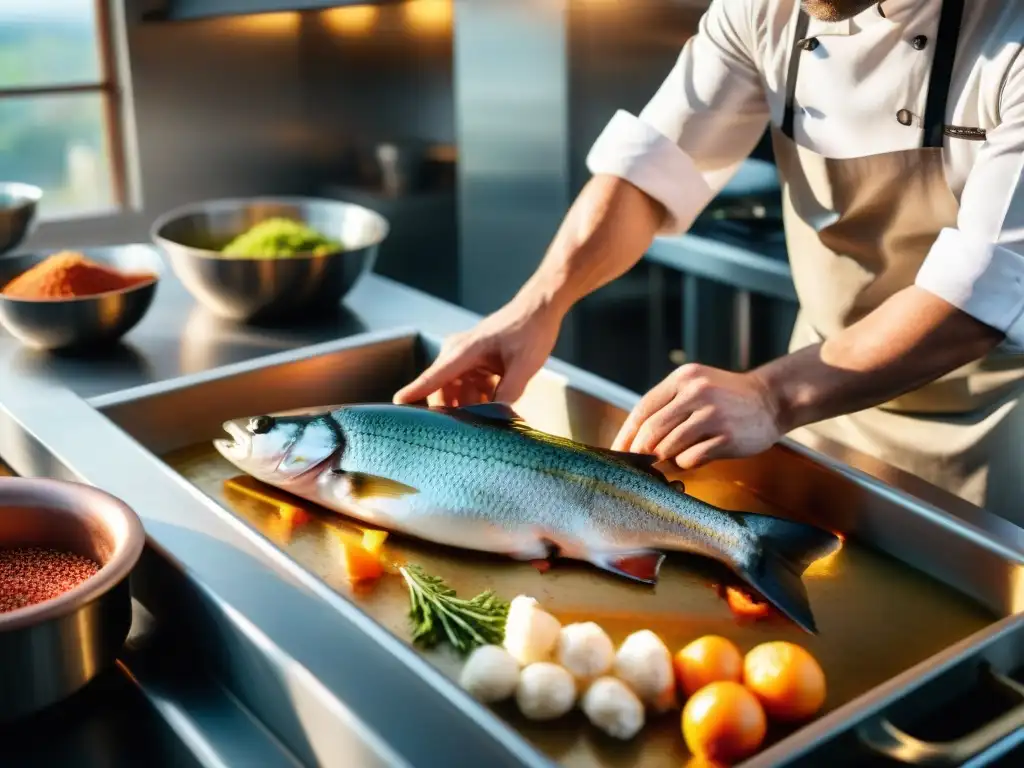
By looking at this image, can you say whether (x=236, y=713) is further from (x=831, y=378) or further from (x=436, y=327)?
(x=436, y=327)

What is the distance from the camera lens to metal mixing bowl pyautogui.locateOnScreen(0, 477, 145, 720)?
947 millimetres

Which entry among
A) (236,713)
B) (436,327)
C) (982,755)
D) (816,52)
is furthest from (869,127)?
(236,713)

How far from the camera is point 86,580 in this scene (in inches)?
40.2

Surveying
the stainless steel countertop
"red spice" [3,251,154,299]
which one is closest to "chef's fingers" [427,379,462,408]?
the stainless steel countertop

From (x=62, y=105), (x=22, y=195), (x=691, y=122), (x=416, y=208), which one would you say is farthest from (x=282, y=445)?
(x=62, y=105)

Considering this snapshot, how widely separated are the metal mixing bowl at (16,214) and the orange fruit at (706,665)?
1.60 m

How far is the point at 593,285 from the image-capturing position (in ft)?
5.92

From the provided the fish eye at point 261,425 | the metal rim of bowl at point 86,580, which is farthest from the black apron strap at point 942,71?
the metal rim of bowl at point 86,580

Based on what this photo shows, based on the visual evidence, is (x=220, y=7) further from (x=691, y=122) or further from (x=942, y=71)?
(x=942, y=71)

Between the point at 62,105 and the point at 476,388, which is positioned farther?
the point at 62,105

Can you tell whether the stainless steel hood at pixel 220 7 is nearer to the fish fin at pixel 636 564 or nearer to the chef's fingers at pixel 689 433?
the chef's fingers at pixel 689 433

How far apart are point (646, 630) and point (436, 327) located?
0.86m

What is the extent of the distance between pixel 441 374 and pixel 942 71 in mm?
770

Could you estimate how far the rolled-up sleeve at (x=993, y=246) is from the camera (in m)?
1.32
